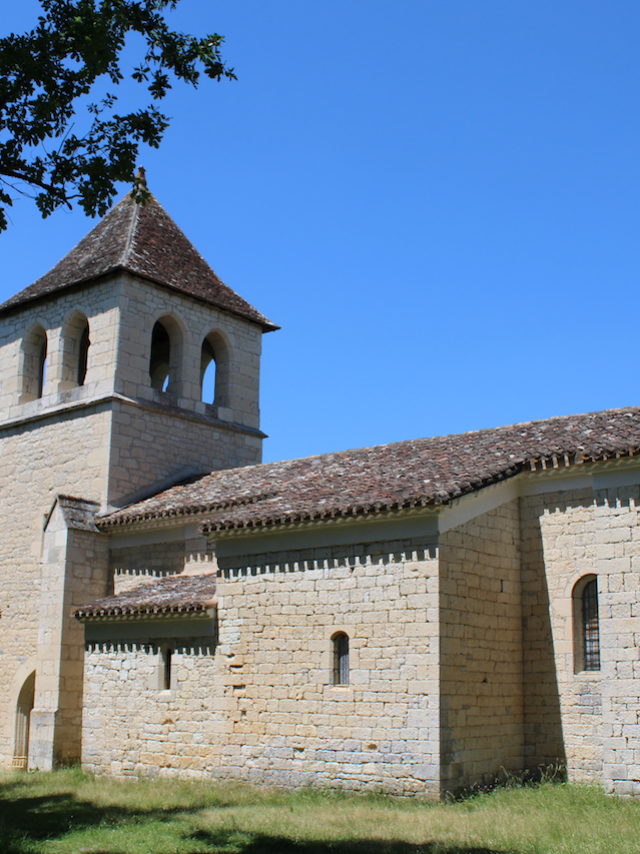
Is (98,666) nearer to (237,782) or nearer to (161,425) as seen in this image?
(237,782)

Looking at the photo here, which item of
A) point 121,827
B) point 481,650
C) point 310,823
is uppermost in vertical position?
point 481,650

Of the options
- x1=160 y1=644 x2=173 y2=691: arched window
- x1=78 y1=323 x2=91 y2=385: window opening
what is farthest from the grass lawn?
x1=78 y1=323 x2=91 y2=385: window opening

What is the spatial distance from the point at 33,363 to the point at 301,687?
1170 centimetres

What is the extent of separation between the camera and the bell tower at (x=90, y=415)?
56.9ft

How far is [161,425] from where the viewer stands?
64.5 feet

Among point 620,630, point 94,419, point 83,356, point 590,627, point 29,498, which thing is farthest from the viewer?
point 83,356

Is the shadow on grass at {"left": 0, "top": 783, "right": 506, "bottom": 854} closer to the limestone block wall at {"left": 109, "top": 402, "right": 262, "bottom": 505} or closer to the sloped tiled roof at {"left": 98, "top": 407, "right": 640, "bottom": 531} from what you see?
the sloped tiled roof at {"left": 98, "top": 407, "right": 640, "bottom": 531}

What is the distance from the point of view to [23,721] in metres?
18.3

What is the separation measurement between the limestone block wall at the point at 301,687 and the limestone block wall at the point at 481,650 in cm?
32

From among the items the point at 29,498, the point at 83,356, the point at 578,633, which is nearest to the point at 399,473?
the point at 578,633

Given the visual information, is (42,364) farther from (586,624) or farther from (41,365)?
(586,624)

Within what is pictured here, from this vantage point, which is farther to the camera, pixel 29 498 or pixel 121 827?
pixel 29 498

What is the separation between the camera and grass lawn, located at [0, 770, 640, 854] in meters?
9.16

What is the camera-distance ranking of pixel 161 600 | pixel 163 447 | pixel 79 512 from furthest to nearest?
1. pixel 163 447
2. pixel 79 512
3. pixel 161 600
